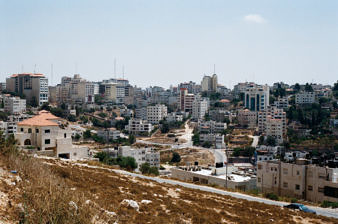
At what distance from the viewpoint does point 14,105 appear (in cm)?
7600

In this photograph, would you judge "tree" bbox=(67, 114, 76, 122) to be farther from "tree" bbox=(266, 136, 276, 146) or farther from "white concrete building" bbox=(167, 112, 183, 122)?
"tree" bbox=(266, 136, 276, 146)

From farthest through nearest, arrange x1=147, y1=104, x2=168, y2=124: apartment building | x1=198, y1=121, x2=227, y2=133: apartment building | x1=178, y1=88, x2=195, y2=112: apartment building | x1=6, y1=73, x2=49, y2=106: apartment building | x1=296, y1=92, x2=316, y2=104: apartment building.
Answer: x1=178, y1=88, x2=195, y2=112: apartment building
x1=6, y1=73, x2=49, y2=106: apartment building
x1=147, y1=104, x2=168, y2=124: apartment building
x1=296, y1=92, x2=316, y2=104: apartment building
x1=198, y1=121, x2=227, y2=133: apartment building

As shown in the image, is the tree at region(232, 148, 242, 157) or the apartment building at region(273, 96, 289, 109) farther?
the apartment building at region(273, 96, 289, 109)

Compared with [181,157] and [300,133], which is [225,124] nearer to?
[300,133]

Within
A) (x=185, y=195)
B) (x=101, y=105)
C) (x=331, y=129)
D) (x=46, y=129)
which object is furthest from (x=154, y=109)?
(x=185, y=195)

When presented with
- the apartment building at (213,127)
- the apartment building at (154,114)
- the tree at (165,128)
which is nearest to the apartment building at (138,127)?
the tree at (165,128)

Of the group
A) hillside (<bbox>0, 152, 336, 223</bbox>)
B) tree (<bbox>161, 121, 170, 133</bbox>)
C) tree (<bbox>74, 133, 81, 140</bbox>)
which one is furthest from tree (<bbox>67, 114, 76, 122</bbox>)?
hillside (<bbox>0, 152, 336, 223</bbox>)

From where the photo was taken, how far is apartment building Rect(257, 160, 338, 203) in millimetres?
21030

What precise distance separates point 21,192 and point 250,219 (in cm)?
517

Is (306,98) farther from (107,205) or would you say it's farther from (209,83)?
(107,205)

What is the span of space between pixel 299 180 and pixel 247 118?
5425 centimetres

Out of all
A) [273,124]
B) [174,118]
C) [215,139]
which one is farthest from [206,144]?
[174,118]

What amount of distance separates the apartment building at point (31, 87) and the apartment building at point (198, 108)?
33.7 m

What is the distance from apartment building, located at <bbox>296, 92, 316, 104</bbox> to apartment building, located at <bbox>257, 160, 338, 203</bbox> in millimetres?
62275
